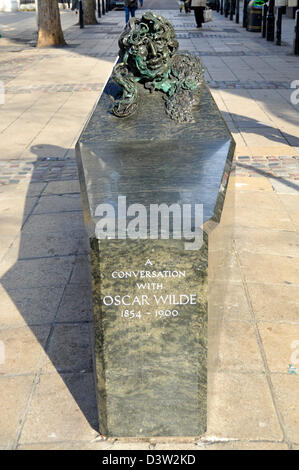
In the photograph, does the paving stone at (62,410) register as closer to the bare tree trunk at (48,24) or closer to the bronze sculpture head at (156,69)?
the bronze sculpture head at (156,69)

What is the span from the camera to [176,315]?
293 centimetres

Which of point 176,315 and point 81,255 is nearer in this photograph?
point 176,315

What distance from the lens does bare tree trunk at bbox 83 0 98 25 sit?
27.3 meters

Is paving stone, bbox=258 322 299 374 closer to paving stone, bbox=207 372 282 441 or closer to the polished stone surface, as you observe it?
paving stone, bbox=207 372 282 441

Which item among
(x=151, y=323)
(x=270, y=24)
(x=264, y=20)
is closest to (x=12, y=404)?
(x=151, y=323)

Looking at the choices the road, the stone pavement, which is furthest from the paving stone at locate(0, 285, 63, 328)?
the road

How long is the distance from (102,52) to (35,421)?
17136 millimetres

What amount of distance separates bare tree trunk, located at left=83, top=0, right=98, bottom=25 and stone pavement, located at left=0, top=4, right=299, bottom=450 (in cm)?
1743

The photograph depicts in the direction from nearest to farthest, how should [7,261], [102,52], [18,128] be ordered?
[7,261] < [18,128] < [102,52]

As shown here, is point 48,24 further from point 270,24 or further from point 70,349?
point 70,349

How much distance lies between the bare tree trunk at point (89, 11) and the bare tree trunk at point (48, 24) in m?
7.97

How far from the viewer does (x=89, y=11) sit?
92.1 feet

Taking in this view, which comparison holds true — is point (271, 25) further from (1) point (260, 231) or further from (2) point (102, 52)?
(1) point (260, 231)
